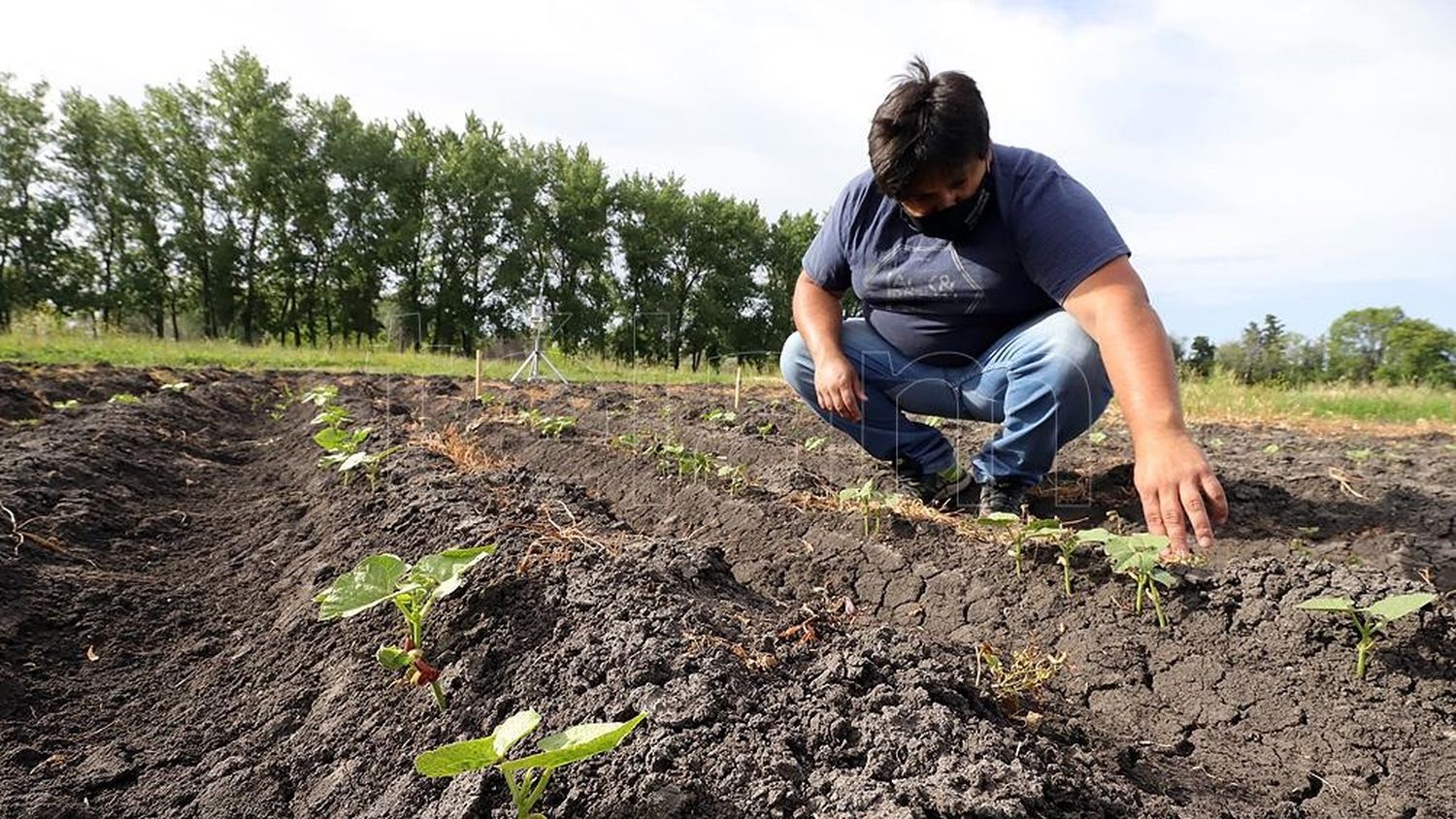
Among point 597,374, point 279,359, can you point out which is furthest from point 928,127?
point 279,359

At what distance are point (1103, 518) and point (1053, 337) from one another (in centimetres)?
81

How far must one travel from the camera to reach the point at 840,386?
3.10 metres

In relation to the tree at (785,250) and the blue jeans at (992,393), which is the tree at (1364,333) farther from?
the blue jeans at (992,393)

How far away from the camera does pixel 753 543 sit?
2.80m

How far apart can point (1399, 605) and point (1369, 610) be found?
0.19ft

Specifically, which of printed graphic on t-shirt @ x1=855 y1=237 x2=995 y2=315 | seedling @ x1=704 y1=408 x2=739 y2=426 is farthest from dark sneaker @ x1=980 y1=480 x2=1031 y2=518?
seedling @ x1=704 y1=408 x2=739 y2=426

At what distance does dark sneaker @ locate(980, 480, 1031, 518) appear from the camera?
3.00 meters

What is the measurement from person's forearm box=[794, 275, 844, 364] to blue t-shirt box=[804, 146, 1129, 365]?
64 mm

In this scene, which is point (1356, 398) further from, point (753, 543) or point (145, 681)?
point (145, 681)

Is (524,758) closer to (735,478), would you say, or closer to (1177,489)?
(1177,489)

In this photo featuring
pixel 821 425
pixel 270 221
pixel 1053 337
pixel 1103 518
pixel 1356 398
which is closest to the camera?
pixel 1053 337

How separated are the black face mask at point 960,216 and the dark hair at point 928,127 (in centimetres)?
24

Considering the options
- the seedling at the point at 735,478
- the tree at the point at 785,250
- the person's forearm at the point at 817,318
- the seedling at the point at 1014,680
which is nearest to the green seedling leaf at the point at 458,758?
the seedling at the point at 1014,680

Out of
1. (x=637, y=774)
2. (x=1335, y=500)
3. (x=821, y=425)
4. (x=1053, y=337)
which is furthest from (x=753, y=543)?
(x=821, y=425)
